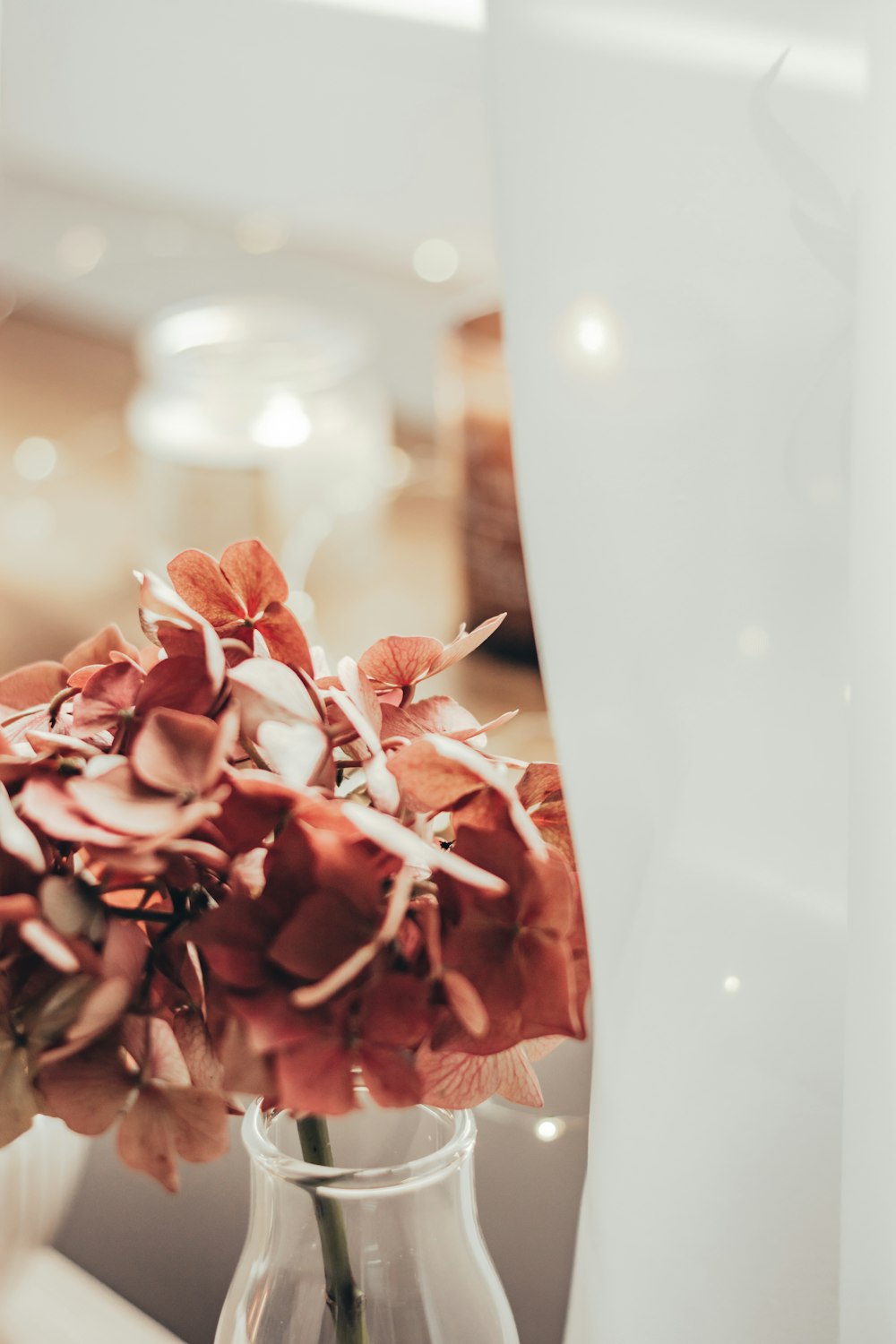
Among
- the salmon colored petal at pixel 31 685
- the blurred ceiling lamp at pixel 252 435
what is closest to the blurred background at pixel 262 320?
the blurred ceiling lamp at pixel 252 435

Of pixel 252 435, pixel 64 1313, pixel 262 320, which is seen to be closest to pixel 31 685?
pixel 64 1313

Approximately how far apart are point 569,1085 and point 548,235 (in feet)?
1.17

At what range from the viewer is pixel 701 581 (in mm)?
279

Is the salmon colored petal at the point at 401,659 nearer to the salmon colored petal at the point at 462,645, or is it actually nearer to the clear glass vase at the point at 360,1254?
the salmon colored petal at the point at 462,645

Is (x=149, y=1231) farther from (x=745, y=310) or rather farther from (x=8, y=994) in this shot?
(x=745, y=310)

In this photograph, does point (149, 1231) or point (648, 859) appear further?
point (149, 1231)

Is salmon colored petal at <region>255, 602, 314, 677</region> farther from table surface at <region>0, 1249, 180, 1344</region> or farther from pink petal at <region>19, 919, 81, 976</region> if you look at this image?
table surface at <region>0, 1249, 180, 1344</region>

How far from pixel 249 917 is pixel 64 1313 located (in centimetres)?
25

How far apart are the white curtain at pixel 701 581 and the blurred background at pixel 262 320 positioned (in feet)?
3.00

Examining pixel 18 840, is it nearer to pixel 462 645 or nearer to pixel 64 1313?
pixel 462 645

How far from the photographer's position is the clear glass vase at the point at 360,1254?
0.94ft

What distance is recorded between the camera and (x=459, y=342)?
4.14 feet

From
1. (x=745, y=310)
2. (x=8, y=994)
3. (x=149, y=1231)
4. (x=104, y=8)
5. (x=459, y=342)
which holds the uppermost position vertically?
(x=104, y=8)

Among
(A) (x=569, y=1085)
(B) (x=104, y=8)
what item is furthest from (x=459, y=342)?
(A) (x=569, y=1085)
